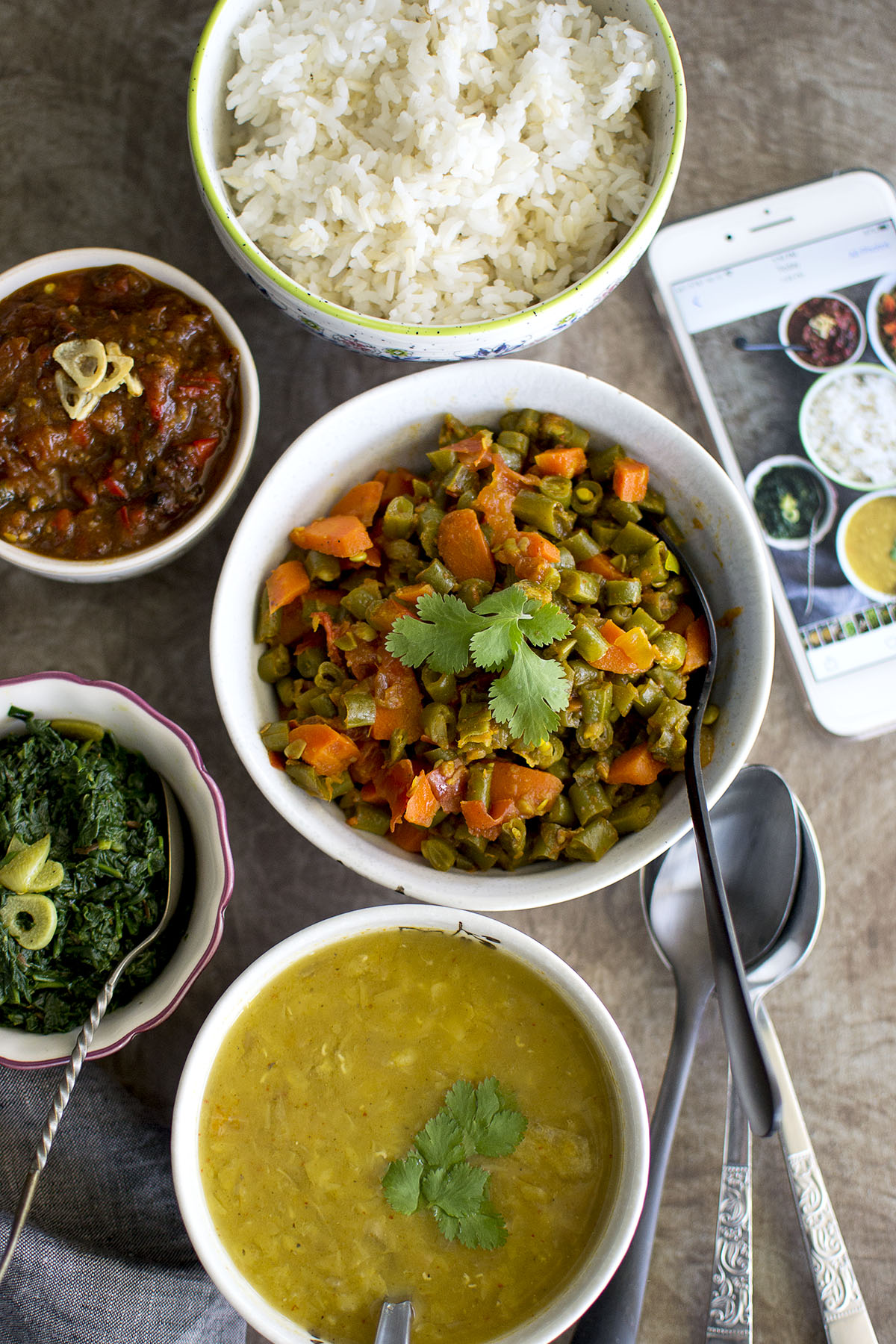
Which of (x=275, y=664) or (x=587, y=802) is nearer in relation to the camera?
(x=587, y=802)

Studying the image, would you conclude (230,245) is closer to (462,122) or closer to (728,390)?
(462,122)

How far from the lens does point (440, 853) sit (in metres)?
1.89

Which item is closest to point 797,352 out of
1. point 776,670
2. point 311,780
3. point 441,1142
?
point 776,670

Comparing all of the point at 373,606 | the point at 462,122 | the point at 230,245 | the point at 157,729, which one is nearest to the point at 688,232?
the point at 462,122

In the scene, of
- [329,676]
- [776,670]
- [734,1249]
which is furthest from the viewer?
[776,670]

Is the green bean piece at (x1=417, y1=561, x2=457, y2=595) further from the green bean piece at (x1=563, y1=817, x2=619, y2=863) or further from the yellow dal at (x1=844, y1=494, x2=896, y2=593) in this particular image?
the yellow dal at (x1=844, y1=494, x2=896, y2=593)

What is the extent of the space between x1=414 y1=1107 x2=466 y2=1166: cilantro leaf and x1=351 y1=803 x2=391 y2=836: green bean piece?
0.55m

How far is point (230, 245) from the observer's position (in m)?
1.99

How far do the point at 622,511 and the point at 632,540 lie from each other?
0.07m

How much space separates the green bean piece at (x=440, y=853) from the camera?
1.88 m

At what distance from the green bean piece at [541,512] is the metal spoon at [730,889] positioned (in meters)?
0.79

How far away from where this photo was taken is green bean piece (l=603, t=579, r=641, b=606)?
6.21ft

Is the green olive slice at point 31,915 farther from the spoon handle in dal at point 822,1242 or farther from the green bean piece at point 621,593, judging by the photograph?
the spoon handle in dal at point 822,1242

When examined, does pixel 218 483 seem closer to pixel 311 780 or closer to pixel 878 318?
pixel 311 780
